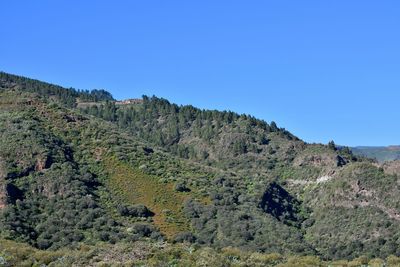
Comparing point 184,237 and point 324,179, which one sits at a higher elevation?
point 324,179

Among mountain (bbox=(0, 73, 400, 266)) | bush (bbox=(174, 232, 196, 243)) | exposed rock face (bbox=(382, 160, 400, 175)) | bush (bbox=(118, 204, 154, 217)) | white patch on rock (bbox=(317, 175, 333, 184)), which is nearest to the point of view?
mountain (bbox=(0, 73, 400, 266))

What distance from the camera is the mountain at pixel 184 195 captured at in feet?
224

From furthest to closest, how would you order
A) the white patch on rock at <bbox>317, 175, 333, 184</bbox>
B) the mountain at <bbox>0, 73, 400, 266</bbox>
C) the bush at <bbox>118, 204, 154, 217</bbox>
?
1. the white patch on rock at <bbox>317, 175, 333, 184</bbox>
2. the bush at <bbox>118, 204, 154, 217</bbox>
3. the mountain at <bbox>0, 73, 400, 266</bbox>

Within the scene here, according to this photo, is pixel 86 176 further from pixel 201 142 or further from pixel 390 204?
pixel 201 142

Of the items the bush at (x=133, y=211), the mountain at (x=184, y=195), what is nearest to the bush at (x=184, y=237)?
the mountain at (x=184, y=195)

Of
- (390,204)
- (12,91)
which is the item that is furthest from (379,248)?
(12,91)

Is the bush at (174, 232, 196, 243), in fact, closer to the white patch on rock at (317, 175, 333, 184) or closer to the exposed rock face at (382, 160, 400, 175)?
the white patch on rock at (317, 175, 333, 184)

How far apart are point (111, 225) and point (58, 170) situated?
1134cm

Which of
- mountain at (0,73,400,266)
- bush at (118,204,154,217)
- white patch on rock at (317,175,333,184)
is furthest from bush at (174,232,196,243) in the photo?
white patch on rock at (317,175,333,184)

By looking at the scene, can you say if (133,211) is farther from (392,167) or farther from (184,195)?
(392,167)

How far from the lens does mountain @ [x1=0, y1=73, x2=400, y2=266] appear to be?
2687 inches

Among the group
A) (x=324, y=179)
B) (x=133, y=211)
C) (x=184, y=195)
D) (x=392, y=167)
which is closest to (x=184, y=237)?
(x=133, y=211)

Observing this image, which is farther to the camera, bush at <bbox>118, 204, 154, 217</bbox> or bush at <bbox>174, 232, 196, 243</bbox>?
bush at <bbox>118, 204, 154, 217</bbox>

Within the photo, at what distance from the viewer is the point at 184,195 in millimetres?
80500
